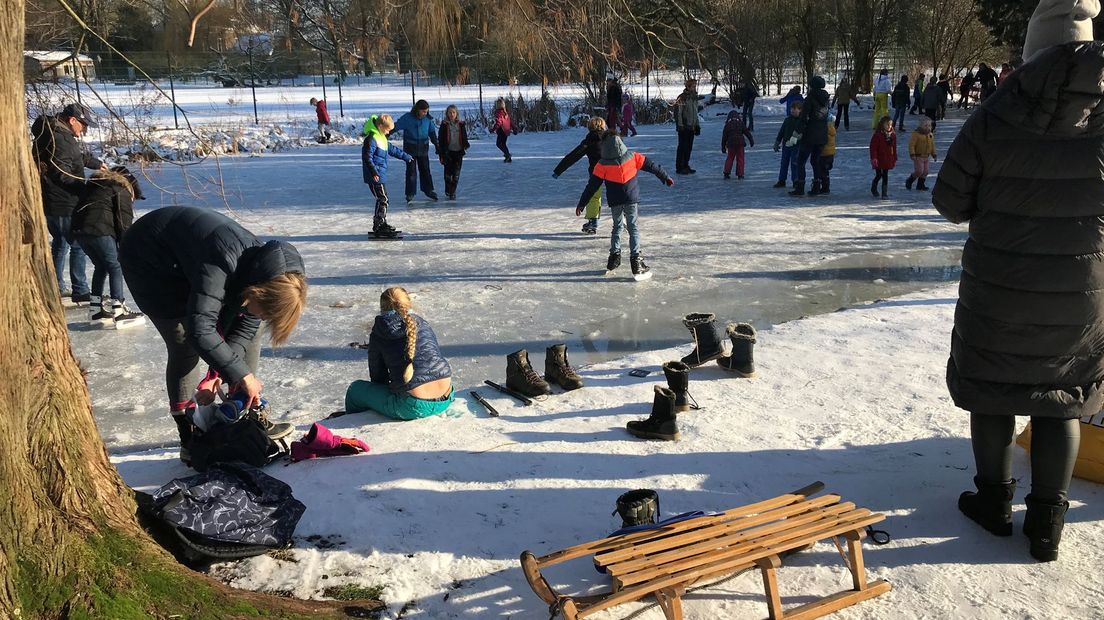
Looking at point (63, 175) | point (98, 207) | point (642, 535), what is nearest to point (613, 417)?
point (642, 535)

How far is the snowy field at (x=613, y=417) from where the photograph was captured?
9.64 feet

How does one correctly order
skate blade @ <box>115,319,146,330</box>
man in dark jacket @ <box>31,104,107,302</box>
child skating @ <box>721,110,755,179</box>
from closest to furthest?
man in dark jacket @ <box>31,104,107,302</box> → skate blade @ <box>115,319,146,330</box> → child skating @ <box>721,110,755,179</box>

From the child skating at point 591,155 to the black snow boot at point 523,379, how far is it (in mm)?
3816

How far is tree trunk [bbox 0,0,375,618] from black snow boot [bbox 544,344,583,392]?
7.53 feet

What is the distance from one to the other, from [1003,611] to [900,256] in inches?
262

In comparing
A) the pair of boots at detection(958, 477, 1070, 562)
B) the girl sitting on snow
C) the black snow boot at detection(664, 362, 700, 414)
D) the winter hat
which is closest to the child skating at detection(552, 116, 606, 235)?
the winter hat

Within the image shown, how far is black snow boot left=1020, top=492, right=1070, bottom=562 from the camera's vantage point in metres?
2.90

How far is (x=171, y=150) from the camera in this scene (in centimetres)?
1870

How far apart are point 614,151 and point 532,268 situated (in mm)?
1369

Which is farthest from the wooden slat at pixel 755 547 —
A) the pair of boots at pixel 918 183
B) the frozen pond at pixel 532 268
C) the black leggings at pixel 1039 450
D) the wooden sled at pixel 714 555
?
the pair of boots at pixel 918 183

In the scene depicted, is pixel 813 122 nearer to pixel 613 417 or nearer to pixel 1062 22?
pixel 613 417

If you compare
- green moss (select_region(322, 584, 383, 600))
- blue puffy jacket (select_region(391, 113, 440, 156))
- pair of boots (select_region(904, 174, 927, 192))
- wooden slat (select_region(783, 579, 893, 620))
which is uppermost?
blue puffy jacket (select_region(391, 113, 440, 156))

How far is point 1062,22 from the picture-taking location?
2.67 metres

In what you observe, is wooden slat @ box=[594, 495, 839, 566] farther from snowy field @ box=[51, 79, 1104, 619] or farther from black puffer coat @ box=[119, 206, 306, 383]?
black puffer coat @ box=[119, 206, 306, 383]
